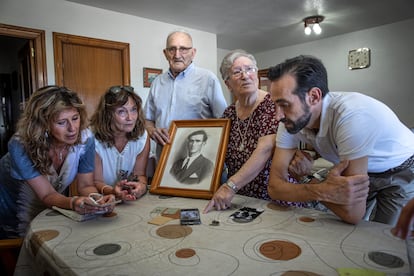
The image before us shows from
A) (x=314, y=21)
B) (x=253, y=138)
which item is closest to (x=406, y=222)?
(x=253, y=138)

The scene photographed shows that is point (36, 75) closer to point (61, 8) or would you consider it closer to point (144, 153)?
point (61, 8)

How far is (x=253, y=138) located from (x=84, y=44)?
292 cm

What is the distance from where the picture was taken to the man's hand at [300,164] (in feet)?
4.05

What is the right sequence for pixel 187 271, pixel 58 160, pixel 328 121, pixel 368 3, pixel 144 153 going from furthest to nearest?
pixel 368 3 < pixel 144 153 < pixel 58 160 < pixel 328 121 < pixel 187 271

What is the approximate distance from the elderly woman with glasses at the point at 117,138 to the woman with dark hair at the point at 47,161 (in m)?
0.07

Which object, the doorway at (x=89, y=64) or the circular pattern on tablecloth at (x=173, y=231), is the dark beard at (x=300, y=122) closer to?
the circular pattern on tablecloth at (x=173, y=231)

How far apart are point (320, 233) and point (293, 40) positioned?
5.21 meters

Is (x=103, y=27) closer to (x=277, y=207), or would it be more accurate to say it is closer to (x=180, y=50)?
(x=180, y=50)

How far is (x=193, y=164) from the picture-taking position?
4.55ft

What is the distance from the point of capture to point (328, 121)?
108 centimetres

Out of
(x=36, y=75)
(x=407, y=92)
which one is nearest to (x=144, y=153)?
(x=36, y=75)

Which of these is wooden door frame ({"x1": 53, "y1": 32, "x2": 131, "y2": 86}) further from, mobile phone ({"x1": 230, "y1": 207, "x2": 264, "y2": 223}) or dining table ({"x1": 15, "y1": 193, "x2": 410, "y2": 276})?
mobile phone ({"x1": 230, "y1": 207, "x2": 264, "y2": 223})

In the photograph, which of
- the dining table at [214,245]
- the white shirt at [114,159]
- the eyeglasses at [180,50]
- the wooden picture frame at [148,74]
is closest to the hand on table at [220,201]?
the dining table at [214,245]

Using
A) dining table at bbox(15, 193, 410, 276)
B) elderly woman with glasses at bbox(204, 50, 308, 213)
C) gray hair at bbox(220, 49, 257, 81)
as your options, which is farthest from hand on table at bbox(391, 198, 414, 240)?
gray hair at bbox(220, 49, 257, 81)
